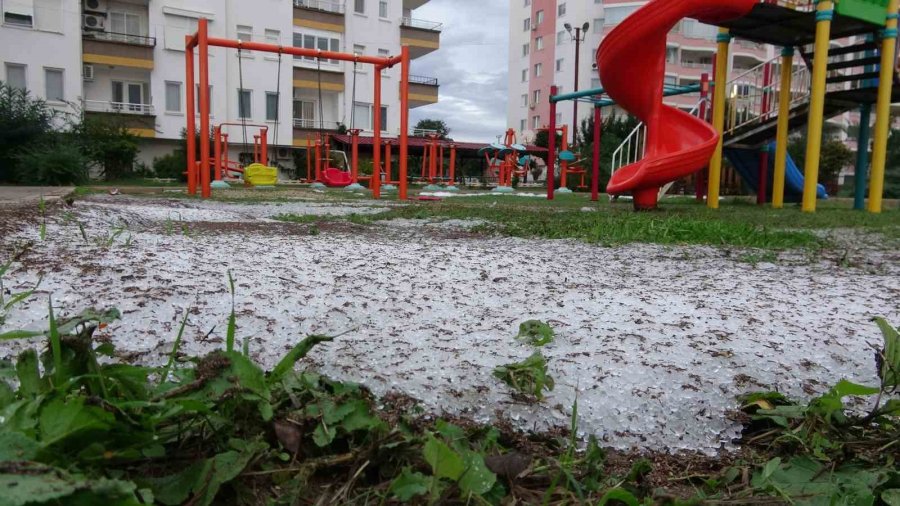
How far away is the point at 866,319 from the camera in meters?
1.59

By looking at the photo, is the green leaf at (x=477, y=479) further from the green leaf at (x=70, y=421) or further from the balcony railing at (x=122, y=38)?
the balcony railing at (x=122, y=38)

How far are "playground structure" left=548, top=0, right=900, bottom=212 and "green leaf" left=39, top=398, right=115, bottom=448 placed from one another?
7.08m

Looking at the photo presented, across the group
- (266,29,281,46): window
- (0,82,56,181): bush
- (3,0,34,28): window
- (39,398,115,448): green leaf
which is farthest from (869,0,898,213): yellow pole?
(3,0,34,28): window

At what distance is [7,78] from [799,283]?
26605mm

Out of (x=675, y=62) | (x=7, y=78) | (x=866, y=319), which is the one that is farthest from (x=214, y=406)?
(x=675, y=62)

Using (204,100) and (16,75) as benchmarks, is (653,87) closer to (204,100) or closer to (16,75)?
(204,100)

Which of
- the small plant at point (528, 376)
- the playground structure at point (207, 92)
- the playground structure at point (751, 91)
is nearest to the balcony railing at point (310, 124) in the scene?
the playground structure at point (751, 91)

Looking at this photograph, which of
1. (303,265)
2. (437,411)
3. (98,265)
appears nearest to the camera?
(437,411)

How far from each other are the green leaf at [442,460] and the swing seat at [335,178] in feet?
46.6

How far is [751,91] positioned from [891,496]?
1321 centimetres

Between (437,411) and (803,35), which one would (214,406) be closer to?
(437,411)

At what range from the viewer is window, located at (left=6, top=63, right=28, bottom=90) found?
22141 mm

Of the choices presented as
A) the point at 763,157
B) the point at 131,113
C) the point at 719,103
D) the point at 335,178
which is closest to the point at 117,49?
the point at 131,113

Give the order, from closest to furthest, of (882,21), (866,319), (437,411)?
(437,411) → (866,319) → (882,21)
